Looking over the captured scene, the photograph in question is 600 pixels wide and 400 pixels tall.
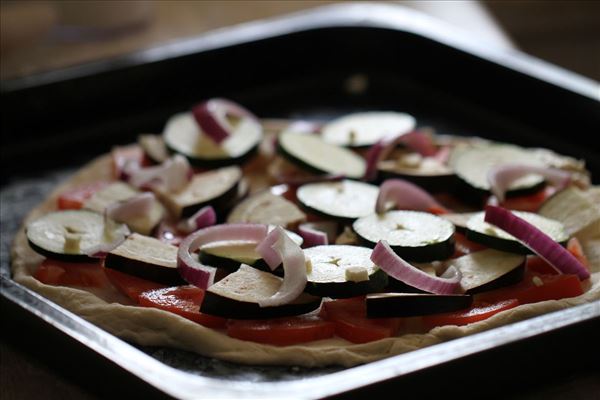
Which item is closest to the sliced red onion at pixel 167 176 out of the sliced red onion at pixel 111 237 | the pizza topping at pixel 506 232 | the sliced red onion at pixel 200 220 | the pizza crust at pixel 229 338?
the sliced red onion at pixel 200 220

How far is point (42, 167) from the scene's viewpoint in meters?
4.24

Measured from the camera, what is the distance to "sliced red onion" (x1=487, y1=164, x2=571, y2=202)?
3.57 m

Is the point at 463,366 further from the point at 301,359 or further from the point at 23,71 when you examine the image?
the point at 23,71

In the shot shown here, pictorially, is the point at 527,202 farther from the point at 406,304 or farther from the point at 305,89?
the point at 305,89

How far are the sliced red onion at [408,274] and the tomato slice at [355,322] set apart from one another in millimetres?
115

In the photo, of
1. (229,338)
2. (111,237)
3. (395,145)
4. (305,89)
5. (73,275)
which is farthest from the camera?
(305,89)

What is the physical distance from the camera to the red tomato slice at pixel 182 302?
288cm

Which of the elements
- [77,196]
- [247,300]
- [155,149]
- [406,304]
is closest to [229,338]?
[247,300]

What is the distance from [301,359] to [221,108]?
5.57 ft

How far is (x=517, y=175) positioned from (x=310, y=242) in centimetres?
85

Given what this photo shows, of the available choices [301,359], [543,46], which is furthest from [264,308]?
[543,46]

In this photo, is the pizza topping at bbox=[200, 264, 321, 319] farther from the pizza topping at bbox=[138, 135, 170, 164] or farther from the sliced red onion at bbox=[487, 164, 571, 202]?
the pizza topping at bbox=[138, 135, 170, 164]

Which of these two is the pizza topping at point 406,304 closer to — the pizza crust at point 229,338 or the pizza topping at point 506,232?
the pizza crust at point 229,338

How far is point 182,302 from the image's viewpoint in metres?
2.96
